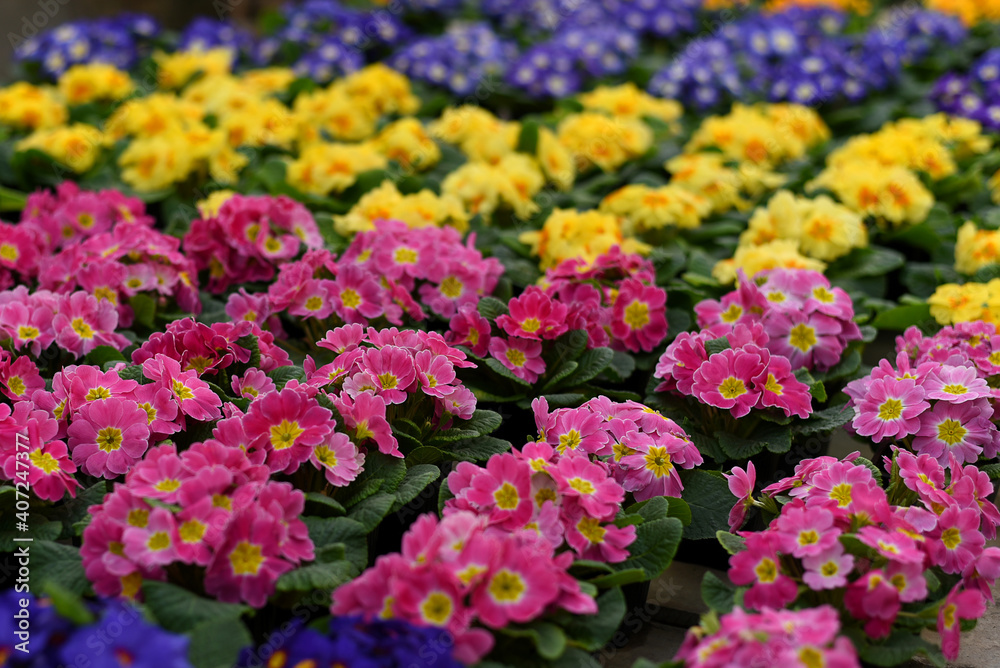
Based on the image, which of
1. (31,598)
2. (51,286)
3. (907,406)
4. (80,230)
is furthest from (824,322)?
(80,230)

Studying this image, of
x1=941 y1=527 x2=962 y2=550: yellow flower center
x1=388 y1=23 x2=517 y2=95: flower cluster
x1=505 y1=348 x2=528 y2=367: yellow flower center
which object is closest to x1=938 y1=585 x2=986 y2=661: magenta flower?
x1=941 y1=527 x2=962 y2=550: yellow flower center

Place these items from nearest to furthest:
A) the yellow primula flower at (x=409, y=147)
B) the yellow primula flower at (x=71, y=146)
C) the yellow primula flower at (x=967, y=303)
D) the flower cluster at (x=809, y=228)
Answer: the yellow primula flower at (x=967, y=303)
the flower cluster at (x=809, y=228)
the yellow primula flower at (x=409, y=147)
the yellow primula flower at (x=71, y=146)

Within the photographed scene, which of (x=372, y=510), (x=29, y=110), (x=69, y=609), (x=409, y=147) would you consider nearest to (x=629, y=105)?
(x=409, y=147)

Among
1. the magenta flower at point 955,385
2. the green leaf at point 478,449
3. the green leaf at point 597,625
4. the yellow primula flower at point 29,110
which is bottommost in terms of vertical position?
the yellow primula flower at point 29,110

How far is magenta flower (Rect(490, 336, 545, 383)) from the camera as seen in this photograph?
230 cm

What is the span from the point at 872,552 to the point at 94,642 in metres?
1.26

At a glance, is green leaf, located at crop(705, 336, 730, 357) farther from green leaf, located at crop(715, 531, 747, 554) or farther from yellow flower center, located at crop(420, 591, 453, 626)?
yellow flower center, located at crop(420, 591, 453, 626)

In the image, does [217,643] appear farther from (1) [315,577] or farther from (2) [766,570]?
(2) [766,570]

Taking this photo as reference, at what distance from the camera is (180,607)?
1536 mm

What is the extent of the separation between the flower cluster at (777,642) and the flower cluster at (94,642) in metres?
0.78

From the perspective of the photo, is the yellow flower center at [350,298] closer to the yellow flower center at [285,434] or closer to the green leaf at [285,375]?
the green leaf at [285,375]

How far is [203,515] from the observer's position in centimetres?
159

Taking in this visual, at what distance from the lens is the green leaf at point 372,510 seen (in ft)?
5.96

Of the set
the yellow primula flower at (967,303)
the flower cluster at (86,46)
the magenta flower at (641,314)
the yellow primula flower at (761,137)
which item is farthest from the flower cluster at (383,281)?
the flower cluster at (86,46)
